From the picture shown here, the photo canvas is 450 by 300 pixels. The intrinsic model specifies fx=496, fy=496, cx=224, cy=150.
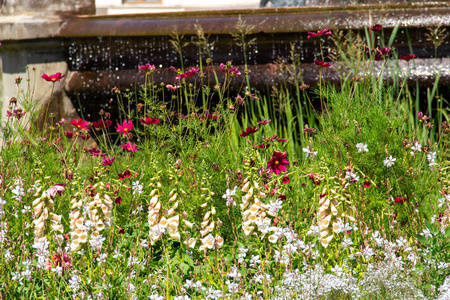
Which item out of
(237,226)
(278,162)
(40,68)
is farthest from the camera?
(40,68)

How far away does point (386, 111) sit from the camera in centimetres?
315

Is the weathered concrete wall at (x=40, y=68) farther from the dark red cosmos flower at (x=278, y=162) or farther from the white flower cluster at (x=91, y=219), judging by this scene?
the dark red cosmos flower at (x=278, y=162)

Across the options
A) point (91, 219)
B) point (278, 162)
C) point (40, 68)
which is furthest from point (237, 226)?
point (40, 68)

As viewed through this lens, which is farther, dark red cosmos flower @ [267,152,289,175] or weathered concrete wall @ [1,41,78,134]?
weathered concrete wall @ [1,41,78,134]

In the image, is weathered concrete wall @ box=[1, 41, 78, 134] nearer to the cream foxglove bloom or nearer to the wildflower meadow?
the wildflower meadow

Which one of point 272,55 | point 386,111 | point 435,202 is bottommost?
point 435,202

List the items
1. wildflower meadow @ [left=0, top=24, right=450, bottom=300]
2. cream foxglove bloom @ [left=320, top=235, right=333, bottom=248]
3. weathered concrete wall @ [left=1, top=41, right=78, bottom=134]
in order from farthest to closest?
1. weathered concrete wall @ [left=1, top=41, right=78, bottom=134]
2. cream foxglove bloom @ [left=320, top=235, right=333, bottom=248]
3. wildflower meadow @ [left=0, top=24, right=450, bottom=300]

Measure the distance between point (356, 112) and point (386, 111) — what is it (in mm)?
232

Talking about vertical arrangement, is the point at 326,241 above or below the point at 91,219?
below

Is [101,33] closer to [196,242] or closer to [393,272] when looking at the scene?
[196,242]

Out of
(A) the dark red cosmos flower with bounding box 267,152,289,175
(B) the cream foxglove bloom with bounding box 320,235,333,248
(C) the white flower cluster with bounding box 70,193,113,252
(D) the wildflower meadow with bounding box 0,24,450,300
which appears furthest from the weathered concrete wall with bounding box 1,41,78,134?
(B) the cream foxglove bloom with bounding box 320,235,333,248

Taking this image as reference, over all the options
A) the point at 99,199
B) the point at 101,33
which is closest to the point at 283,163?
the point at 99,199

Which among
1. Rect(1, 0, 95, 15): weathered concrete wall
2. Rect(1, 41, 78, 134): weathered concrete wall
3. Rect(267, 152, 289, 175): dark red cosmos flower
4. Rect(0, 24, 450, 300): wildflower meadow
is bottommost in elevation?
Rect(0, 24, 450, 300): wildflower meadow

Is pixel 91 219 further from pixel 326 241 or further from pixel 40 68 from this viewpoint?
pixel 40 68
